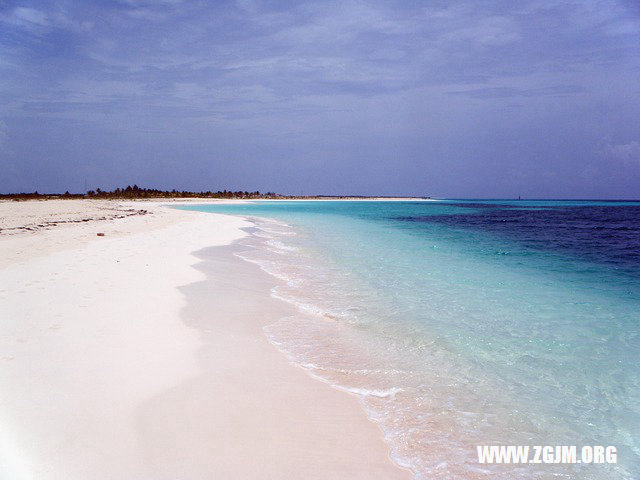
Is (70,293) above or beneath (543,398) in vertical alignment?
above

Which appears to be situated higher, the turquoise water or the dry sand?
the dry sand

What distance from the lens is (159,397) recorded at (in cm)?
328

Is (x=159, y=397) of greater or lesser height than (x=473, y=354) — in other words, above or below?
above

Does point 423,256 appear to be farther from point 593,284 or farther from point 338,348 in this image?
point 338,348

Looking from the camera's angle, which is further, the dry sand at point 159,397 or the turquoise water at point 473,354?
the turquoise water at point 473,354

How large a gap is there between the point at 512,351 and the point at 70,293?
6493 millimetres

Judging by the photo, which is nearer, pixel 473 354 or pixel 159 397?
pixel 159 397

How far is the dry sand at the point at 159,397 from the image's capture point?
252 centimetres

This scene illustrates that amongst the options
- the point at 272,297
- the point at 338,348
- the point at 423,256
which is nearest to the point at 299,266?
the point at 272,297

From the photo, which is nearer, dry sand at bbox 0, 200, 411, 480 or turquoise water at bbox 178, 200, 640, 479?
dry sand at bbox 0, 200, 411, 480

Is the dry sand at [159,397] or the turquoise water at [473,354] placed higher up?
the dry sand at [159,397]

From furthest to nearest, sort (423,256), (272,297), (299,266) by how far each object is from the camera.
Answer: (423,256)
(299,266)
(272,297)

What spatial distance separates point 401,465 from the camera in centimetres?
270

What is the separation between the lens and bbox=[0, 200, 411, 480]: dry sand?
8.27ft
